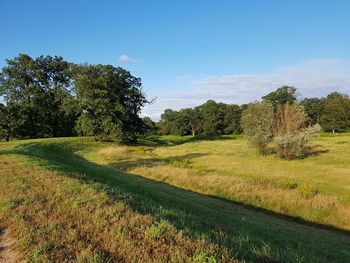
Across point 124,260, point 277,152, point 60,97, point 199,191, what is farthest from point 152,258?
point 60,97

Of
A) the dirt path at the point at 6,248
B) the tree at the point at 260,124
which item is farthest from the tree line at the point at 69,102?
the dirt path at the point at 6,248

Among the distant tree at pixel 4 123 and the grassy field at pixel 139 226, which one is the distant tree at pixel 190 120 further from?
the grassy field at pixel 139 226

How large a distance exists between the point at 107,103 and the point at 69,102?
8142 millimetres

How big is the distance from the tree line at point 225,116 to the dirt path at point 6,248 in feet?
338

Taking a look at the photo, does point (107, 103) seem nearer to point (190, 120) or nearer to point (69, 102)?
point (69, 102)

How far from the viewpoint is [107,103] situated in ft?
186

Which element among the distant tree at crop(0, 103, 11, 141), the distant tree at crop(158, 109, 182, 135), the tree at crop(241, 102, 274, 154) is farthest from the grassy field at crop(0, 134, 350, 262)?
the distant tree at crop(158, 109, 182, 135)

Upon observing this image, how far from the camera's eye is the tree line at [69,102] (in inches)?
2235

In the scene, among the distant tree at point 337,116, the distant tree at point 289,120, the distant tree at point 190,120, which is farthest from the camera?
the distant tree at point 190,120

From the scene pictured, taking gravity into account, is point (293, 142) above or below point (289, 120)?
below

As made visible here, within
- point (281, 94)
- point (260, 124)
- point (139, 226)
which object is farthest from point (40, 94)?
point (281, 94)

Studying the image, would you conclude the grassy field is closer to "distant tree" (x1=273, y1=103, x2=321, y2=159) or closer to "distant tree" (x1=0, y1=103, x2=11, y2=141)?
"distant tree" (x1=273, y1=103, x2=321, y2=159)

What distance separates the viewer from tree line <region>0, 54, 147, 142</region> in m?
56.8

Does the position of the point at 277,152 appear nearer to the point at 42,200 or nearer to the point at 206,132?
the point at 42,200
